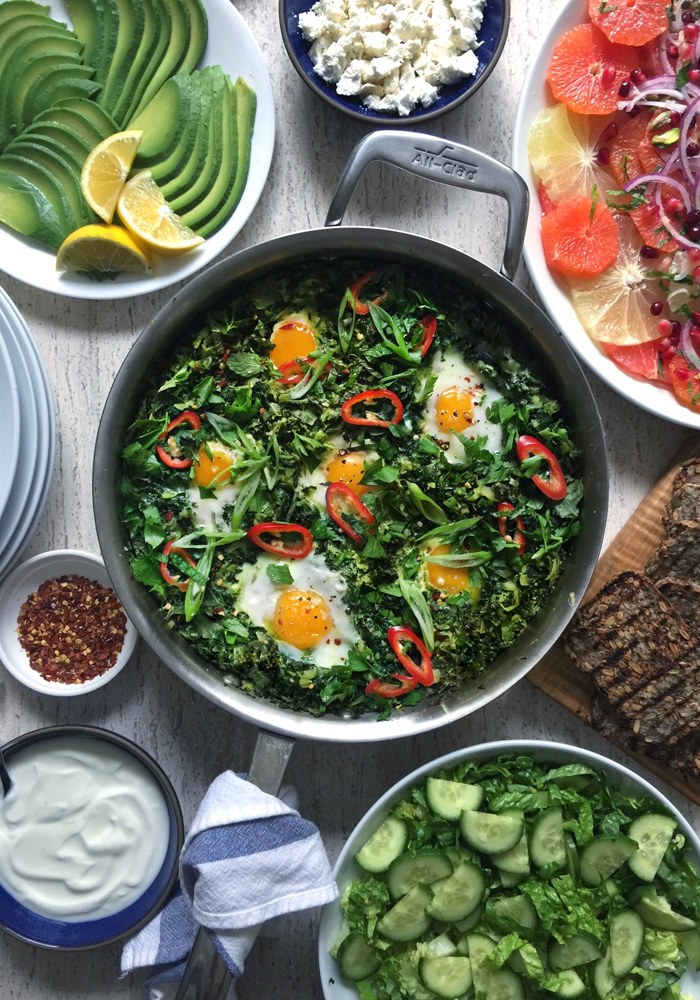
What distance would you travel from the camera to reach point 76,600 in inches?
137

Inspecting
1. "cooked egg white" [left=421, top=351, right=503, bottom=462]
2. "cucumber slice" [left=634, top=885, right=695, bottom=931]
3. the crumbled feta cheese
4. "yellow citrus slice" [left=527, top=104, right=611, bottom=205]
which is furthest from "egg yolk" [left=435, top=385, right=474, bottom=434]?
"cucumber slice" [left=634, top=885, right=695, bottom=931]

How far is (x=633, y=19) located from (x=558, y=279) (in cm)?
107

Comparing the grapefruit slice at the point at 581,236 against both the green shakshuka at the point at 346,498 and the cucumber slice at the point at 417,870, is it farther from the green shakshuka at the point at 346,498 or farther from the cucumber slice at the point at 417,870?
the cucumber slice at the point at 417,870

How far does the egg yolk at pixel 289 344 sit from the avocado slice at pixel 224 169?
626mm

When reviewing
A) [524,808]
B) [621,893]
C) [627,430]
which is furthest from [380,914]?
[627,430]

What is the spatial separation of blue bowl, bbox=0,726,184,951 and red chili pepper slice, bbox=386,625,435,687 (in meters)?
1.16

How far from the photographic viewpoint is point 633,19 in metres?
3.23

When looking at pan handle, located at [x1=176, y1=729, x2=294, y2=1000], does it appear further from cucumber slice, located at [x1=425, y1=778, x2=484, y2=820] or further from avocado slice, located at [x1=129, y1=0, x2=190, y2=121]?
avocado slice, located at [x1=129, y1=0, x2=190, y2=121]

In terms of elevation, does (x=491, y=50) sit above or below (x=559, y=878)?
above

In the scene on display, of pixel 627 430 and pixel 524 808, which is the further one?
pixel 627 430

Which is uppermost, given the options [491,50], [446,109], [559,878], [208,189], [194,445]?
[491,50]

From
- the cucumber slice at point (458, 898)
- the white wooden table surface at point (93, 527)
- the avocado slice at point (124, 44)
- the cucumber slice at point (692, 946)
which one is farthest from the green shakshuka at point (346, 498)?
the cucumber slice at point (692, 946)

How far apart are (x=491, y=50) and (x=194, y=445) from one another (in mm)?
2071

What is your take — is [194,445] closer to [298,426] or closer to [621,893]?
[298,426]
